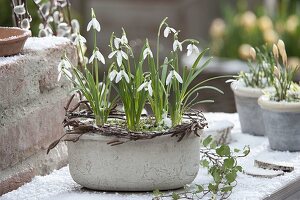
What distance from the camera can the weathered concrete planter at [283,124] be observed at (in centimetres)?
327

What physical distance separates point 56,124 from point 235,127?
87cm

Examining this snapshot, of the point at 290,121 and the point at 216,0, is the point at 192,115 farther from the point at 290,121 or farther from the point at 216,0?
the point at 216,0

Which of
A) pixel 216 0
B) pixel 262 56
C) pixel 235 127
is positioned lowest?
pixel 216 0

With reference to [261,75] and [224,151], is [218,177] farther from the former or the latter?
[261,75]

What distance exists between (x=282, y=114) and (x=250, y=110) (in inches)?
11.3

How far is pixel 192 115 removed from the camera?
2.90m

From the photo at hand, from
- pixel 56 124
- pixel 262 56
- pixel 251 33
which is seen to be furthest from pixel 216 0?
pixel 56 124

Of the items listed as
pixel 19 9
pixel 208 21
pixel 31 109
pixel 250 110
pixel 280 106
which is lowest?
pixel 208 21

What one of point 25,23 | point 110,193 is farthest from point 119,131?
point 25,23

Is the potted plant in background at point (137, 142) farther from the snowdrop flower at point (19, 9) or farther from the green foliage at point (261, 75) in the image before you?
the green foliage at point (261, 75)

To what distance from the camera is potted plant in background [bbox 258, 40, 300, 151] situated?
3.27 meters

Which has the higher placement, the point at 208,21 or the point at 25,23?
the point at 25,23

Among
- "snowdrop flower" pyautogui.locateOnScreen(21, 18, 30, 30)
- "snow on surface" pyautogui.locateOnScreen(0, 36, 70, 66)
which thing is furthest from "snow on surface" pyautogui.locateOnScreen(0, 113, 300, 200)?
"snowdrop flower" pyautogui.locateOnScreen(21, 18, 30, 30)

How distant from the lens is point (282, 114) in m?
3.28
